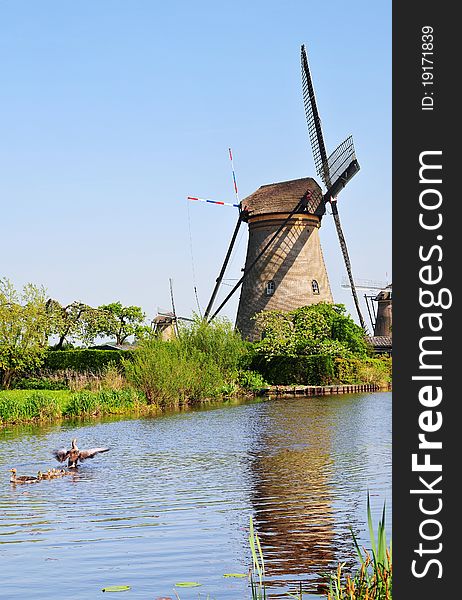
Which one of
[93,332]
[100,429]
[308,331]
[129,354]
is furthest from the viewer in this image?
[93,332]

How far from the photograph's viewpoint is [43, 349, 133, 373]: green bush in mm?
29391

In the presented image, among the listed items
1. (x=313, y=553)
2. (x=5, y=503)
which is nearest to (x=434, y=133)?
(x=313, y=553)

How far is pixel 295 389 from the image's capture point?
29.7 m

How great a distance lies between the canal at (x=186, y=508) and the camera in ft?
19.3

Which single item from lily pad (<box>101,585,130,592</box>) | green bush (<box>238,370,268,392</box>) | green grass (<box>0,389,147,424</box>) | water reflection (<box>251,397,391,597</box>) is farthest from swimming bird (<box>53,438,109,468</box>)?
green bush (<box>238,370,268,392</box>)

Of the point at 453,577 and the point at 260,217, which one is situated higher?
the point at 260,217

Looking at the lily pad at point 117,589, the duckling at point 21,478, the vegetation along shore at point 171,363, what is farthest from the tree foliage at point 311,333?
the lily pad at point 117,589

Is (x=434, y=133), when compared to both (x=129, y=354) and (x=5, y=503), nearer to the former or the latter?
(x=5, y=503)

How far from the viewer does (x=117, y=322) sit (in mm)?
49219

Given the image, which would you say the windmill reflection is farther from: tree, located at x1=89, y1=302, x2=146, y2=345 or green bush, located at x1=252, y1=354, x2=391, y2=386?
tree, located at x1=89, y1=302, x2=146, y2=345

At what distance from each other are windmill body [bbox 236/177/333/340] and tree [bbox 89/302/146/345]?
10.9 m

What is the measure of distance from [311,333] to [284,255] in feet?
14.6

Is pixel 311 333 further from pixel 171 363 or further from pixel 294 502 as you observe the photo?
pixel 294 502

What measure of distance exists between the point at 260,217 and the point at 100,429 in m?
21.9
